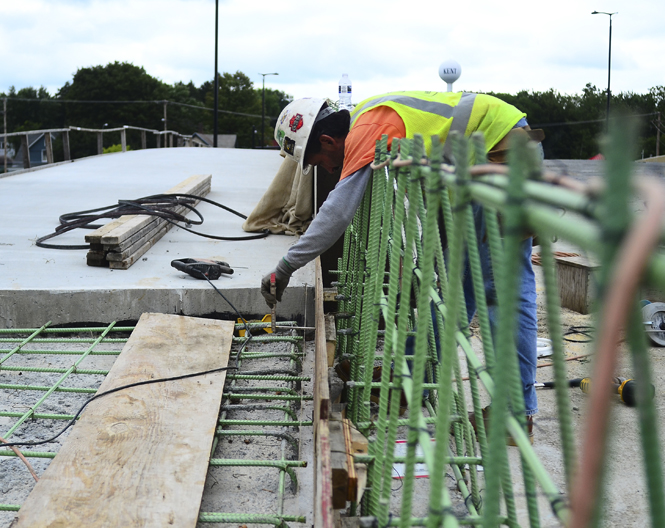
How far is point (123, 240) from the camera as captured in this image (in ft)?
16.2

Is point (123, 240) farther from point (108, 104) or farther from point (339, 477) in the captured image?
point (108, 104)

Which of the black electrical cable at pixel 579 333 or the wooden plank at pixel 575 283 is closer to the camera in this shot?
the black electrical cable at pixel 579 333

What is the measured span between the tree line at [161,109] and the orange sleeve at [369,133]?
1319 inches

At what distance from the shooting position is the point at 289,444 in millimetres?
3141

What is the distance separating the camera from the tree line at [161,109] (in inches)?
1796

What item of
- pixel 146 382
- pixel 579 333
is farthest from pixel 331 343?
pixel 579 333

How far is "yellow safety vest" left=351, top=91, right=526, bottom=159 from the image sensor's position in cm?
290

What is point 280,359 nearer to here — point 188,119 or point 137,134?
point 137,134

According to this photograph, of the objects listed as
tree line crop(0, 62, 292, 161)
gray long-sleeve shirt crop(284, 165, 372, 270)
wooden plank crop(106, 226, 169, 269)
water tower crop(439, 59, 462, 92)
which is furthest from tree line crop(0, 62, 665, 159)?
gray long-sleeve shirt crop(284, 165, 372, 270)

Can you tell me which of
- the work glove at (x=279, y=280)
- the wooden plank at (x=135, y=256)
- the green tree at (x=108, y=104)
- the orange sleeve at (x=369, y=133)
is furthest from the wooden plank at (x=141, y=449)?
the green tree at (x=108, y=104)

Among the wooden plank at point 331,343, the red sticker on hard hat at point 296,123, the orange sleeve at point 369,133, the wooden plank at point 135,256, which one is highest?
the red sticker on hard hat at point 296,123

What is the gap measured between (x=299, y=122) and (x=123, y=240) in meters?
2.15

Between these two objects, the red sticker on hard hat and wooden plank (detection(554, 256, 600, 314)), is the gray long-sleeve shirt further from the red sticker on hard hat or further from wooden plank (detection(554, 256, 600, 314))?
wooden plank (detection(554, 256, 600, 314))

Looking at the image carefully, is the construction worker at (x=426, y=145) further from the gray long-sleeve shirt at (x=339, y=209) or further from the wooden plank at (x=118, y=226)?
the wooden plank at (x=118, y=226)
